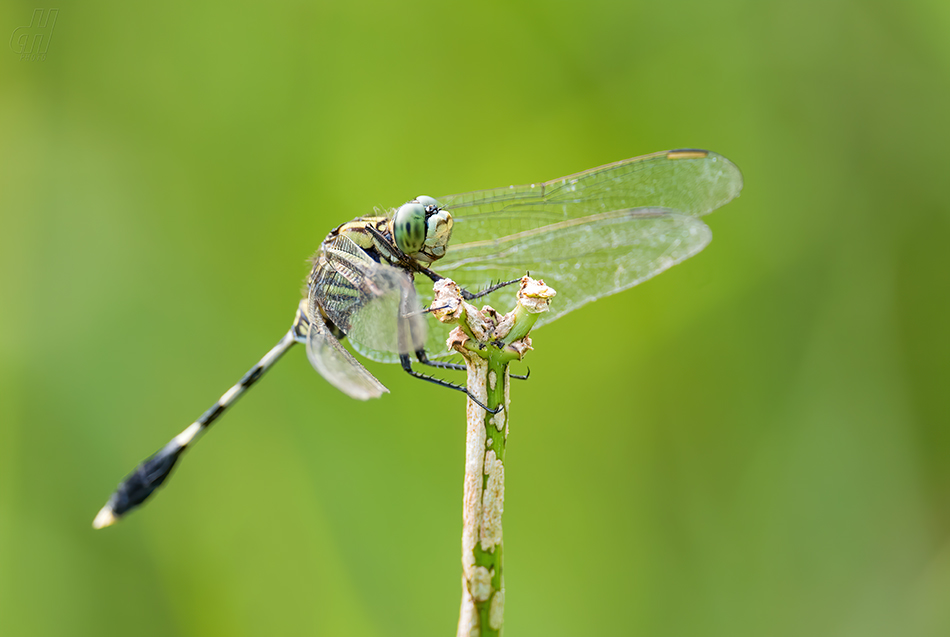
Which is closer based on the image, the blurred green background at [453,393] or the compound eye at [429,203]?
the compound eye at [429,203]

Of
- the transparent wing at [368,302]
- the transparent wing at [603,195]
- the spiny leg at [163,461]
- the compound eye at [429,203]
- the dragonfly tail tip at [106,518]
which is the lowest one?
the dragonfly tail tip at [106,518]

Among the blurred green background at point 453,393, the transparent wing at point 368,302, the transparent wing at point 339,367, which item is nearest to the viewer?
the transparent wing at point 339,367

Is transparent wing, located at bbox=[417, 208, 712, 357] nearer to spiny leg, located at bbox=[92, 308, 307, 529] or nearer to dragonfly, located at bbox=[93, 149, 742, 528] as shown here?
dragonfly, located at bbox=[93, 149, 742, 528]

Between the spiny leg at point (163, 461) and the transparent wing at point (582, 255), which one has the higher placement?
the transparent wing at point (582, 255)

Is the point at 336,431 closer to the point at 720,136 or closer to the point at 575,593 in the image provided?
the point at 575,593

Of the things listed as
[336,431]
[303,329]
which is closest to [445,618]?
[336,431]

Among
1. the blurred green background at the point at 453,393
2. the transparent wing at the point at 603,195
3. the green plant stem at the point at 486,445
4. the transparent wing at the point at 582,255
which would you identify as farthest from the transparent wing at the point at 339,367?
the blurred green background at the point at 453,393

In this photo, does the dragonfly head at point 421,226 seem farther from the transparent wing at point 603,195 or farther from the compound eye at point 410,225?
the transparent wing at point 603,195

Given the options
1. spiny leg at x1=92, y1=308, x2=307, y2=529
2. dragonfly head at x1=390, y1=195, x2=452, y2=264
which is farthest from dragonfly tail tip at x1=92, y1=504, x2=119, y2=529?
dragonfly head at x1=390, y1=195, x2=452, y2=264
